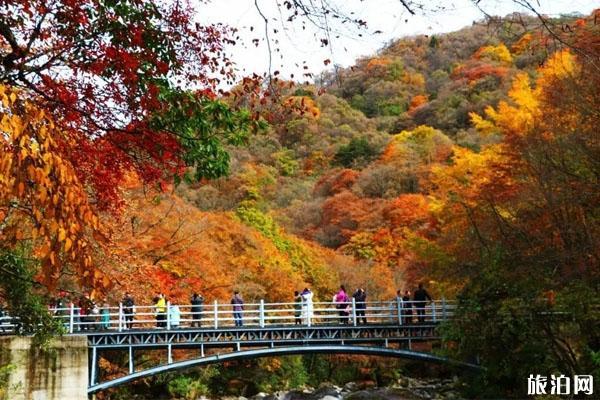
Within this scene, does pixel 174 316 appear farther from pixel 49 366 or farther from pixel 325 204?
pixel 325 204

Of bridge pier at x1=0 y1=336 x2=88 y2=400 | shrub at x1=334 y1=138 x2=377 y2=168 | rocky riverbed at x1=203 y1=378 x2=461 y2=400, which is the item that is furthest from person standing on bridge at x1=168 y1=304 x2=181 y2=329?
shrub at x1=334 y1=138 x2=377 y2=168

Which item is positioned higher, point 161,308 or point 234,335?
point 161,308

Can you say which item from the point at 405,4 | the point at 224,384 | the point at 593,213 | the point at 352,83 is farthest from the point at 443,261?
the point at 352,83

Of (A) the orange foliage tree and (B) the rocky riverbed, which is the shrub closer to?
(B) the rocky riverbed

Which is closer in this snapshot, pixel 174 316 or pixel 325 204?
pixel 174 316

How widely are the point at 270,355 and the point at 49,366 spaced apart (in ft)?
20.0

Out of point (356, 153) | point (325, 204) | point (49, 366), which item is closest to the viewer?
point (49, 366)

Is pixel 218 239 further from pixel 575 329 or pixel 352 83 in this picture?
pixel 352 83

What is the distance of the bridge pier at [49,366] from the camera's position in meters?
16.2

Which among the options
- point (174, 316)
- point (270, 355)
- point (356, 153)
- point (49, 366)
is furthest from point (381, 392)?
point (356, 153)

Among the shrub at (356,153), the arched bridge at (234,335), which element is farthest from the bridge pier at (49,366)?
the shrub at (356,153)

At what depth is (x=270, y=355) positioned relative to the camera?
63.6 ft

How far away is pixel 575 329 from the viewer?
43.4 ft

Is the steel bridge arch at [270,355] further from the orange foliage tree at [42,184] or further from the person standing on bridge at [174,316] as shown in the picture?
the orange foliage tree at [42,184]
